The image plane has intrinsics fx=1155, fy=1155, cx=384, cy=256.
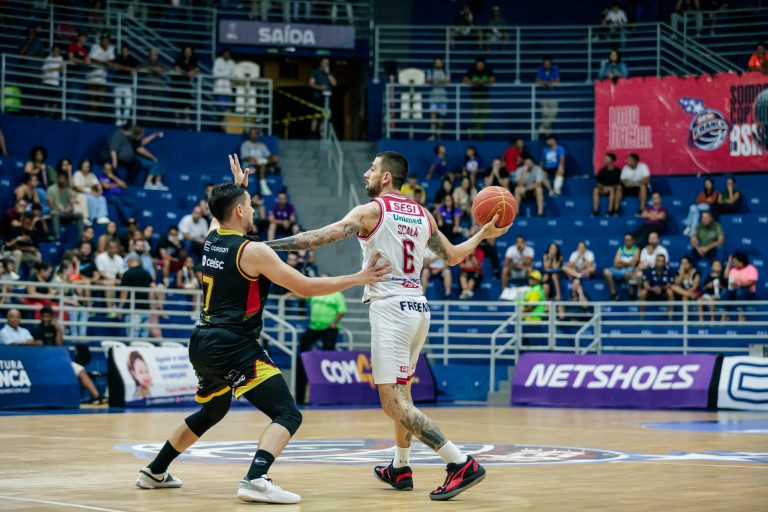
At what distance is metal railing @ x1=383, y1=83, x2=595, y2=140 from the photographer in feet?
103

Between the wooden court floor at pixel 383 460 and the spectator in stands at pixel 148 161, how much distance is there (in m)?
10.7

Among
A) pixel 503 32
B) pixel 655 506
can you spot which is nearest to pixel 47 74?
pixel 503 32

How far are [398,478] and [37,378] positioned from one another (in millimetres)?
11913

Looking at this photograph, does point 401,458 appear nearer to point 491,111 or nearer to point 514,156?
point 514,156

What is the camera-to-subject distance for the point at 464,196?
2816 cm

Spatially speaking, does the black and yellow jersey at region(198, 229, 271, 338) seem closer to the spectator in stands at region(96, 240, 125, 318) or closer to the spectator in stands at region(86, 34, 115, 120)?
the spectator in stands at region(96, 240, 125, 318)

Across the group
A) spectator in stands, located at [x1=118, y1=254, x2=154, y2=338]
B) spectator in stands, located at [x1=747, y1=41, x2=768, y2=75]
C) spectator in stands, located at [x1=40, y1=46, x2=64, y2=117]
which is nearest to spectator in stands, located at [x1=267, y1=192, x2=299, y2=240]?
spectator in stands, located at [x1=118, y1=254, x2=154, y2=338]

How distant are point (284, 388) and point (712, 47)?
2715 centimetres

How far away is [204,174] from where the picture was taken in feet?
94.5

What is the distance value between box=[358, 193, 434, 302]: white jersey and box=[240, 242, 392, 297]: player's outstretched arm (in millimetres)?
578

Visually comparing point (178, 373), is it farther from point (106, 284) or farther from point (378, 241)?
point (378, 241)

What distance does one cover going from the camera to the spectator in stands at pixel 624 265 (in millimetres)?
25844

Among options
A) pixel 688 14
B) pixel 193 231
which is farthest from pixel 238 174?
pixel 688 14

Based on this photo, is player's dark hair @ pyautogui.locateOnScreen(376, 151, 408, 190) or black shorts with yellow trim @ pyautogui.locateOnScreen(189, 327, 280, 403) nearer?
black shorts with yellow trim @ pyautogui.locateOnScreen(189, 327, 280, 403)
